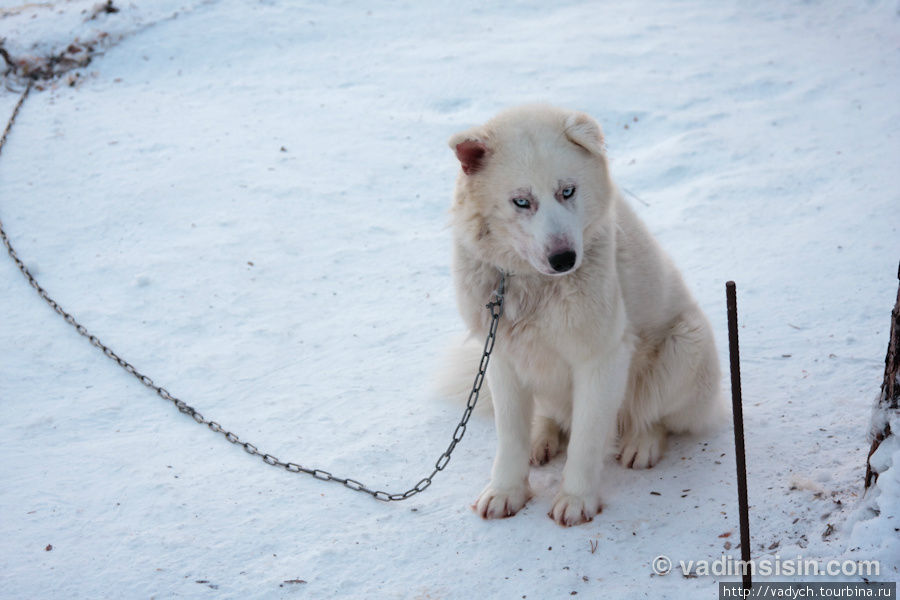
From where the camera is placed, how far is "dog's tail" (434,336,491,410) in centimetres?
380

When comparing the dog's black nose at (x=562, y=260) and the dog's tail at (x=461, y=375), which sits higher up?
the dog's black nose at (x=562, y=260)

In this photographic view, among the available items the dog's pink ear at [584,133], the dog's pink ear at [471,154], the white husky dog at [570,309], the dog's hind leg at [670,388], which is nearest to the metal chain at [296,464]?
the white husky dog at [570,309]

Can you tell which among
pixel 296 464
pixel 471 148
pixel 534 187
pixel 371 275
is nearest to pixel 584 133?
pixel 534 187

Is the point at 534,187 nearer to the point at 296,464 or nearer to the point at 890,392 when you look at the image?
the point at 890,392

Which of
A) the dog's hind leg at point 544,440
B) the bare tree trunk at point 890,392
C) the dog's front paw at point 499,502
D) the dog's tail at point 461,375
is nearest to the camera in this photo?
the bare tree trunk at point 890,392

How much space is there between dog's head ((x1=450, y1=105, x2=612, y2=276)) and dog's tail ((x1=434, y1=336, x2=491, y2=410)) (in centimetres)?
99

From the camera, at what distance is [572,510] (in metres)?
2.98

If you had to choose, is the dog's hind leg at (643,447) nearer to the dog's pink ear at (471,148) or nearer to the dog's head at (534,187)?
the dog's head at (534,187)

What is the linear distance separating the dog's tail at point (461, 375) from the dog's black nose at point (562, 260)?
1.18 m

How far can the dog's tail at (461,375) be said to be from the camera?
380cm

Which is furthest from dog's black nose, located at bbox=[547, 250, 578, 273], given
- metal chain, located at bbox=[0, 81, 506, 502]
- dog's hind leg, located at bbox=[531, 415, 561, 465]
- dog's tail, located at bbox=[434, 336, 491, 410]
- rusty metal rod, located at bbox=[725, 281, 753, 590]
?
dog's tail, located at bbox=[434, 336, 491, 410]

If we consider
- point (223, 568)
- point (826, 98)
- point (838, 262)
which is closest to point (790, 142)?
point (826, 98)

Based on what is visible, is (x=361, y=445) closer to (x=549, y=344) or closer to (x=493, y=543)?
(x=493, y=543)

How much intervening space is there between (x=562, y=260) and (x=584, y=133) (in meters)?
0.48
